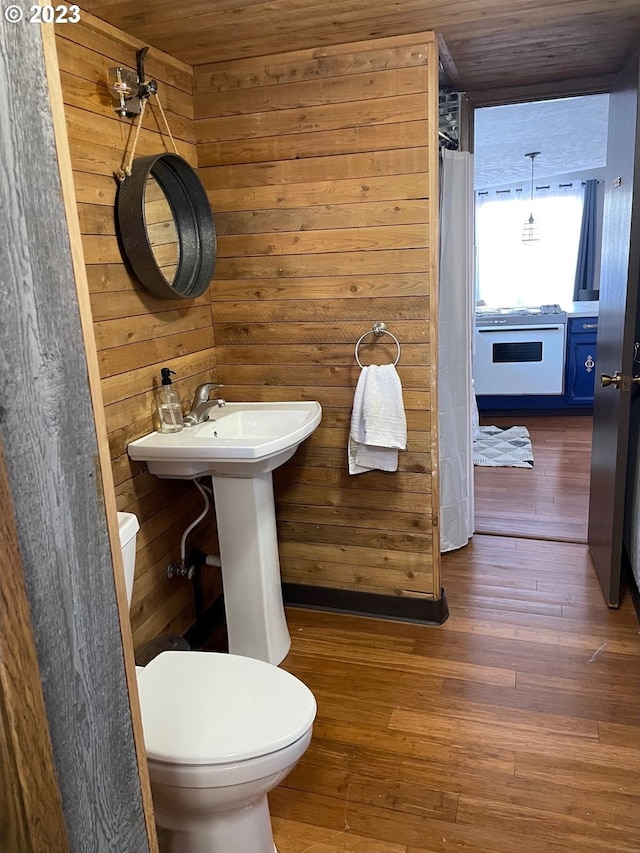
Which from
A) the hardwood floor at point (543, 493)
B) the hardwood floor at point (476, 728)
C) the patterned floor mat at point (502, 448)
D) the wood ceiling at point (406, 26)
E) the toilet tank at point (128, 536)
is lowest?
the hardwood floor at point (476, 728)

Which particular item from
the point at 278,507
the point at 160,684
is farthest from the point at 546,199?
the point at 160,684

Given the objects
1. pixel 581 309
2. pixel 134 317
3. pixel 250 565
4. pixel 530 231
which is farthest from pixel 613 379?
pixel 530 231

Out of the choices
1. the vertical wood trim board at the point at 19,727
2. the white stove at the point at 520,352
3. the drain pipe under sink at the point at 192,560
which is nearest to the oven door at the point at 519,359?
the white stove at the point at 520,352

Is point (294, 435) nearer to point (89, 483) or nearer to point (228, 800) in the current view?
point (228, 800)

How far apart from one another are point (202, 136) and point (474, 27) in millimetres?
1041

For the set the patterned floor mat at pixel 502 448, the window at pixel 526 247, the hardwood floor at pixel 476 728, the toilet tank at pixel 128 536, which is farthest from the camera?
the window at pixel 526 247

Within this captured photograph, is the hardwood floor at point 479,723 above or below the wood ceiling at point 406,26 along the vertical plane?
below

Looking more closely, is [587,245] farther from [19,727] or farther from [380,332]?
[19,727]

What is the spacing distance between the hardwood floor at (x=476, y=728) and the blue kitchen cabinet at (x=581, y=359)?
9.84ft

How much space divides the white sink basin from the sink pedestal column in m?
0.09

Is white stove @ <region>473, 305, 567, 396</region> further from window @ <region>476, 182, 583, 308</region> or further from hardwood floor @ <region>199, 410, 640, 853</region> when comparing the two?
hardwood floor @ <region>199, 410, 640, 853</region>

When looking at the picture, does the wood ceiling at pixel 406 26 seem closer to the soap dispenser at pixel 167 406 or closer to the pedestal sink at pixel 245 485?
the soap dispenser at pixel 167 406

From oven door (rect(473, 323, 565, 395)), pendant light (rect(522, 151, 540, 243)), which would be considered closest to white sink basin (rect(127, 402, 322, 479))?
oven door (rect(473, 323, 565, 395))

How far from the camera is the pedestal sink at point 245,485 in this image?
205 centimetres
